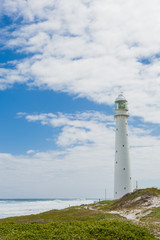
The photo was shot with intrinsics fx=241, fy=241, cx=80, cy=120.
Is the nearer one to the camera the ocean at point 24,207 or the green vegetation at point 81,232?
the green vegetation at point 81,232

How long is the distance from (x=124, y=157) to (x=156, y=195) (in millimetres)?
7312

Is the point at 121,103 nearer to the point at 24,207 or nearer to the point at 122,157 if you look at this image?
the point at 122,157

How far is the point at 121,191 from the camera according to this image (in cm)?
3416

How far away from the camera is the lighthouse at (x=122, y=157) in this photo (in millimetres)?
34250

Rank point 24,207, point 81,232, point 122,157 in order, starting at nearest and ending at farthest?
point 81,232 < point 122,157 < point 24,207

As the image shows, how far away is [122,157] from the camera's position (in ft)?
115

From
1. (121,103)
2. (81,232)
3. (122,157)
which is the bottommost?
(81,232)

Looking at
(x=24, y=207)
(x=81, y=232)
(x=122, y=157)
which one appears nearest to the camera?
(x=81, y=232)

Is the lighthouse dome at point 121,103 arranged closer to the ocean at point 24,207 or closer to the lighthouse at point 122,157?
the lighthouse at point 122,157

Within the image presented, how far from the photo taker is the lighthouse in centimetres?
3425

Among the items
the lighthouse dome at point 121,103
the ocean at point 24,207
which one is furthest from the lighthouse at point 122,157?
the ocean at point 24,207

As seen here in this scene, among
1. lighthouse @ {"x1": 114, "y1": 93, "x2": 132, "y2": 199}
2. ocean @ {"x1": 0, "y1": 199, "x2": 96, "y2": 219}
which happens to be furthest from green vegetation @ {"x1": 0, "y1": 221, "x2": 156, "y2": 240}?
ocean @ {"x1": 0, "y1": 199, "x2": 96, "y2": 219}

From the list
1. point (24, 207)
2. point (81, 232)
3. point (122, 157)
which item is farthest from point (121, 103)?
point (24, 207)

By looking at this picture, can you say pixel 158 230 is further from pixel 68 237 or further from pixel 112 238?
pixel 68 237
